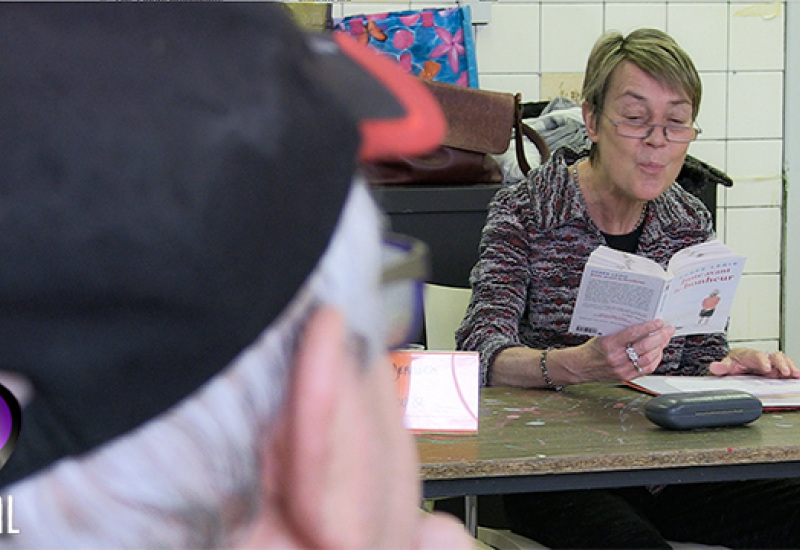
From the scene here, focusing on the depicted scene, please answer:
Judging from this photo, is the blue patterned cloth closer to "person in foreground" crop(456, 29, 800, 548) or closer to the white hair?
"person in foreground" crop(456, 29, 800, 548)

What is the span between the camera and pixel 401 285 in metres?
0.32


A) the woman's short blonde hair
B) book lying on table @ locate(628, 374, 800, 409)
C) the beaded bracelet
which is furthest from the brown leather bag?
book lying on table @ locate(628, 374, 800, 409)

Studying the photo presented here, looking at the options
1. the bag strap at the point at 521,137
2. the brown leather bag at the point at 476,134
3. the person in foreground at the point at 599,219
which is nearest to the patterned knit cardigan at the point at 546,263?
the person in foreground at the point at 599,219

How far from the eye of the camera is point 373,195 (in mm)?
300

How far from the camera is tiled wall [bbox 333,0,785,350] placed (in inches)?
135

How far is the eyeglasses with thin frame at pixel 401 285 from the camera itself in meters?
0.31

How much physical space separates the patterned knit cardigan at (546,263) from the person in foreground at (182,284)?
5.49ft

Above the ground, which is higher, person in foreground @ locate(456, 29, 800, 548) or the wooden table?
person in foreground @ locate(456, 29, 800, 548)

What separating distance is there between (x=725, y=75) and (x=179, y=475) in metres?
3.61

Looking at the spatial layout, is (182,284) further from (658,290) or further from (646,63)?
(646,63)

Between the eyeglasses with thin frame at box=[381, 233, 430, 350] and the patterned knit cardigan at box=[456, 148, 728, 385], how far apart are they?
160cm

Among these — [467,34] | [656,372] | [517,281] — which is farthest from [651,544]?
[467,34]

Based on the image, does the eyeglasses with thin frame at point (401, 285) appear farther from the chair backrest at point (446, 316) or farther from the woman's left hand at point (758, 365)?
the chair backrest at point (446, 316)

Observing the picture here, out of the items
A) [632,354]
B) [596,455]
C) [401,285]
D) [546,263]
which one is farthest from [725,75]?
[401,285]
